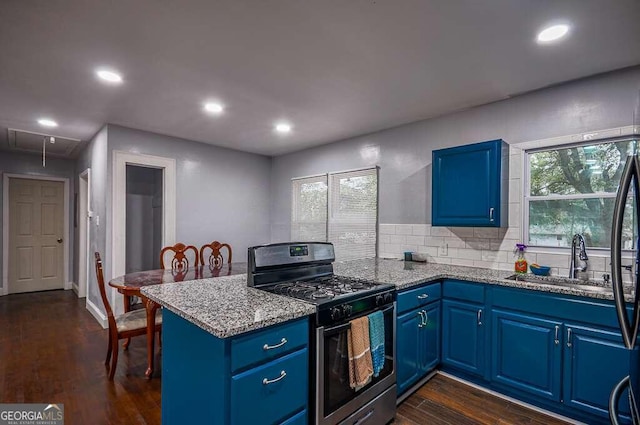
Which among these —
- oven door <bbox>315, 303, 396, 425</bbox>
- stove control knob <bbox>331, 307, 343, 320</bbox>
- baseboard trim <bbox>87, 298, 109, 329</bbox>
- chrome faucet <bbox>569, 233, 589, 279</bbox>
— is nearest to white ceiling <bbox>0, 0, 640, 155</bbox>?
chrome faucet <bbox>569, 233, 589, 279</bbox>

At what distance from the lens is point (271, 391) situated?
137 cm

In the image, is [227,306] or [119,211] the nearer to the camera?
[227,306]

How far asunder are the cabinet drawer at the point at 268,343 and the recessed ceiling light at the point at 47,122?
3.86 m

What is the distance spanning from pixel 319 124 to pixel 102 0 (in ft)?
7.59

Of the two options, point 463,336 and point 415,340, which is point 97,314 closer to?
point 415,340

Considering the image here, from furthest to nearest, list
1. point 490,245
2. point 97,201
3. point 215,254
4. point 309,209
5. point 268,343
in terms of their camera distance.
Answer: point 309,209 → point 215,254 → point 97,201 → point 490,245 → point 268,343

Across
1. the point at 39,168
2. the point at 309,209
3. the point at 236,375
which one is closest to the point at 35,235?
the point at 39,168

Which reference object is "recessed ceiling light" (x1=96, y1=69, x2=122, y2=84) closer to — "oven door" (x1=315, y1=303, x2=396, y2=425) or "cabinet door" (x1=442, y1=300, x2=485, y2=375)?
"oven door" (x1=315, y1=303, x2=396, y2=425)

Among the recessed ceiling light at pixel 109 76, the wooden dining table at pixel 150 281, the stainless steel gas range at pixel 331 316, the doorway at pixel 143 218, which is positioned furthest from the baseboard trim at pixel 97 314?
the stainless steel gas range at pixel 331 316

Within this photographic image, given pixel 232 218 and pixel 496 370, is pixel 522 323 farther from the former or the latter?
pixel 232 218

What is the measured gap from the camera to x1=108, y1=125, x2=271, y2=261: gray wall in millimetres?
4004

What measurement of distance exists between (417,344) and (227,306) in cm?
157

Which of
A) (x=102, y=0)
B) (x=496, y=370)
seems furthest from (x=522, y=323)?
(x=102, y=0)

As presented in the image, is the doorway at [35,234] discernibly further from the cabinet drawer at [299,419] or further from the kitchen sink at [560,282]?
the kitchen sink at [560,282]
